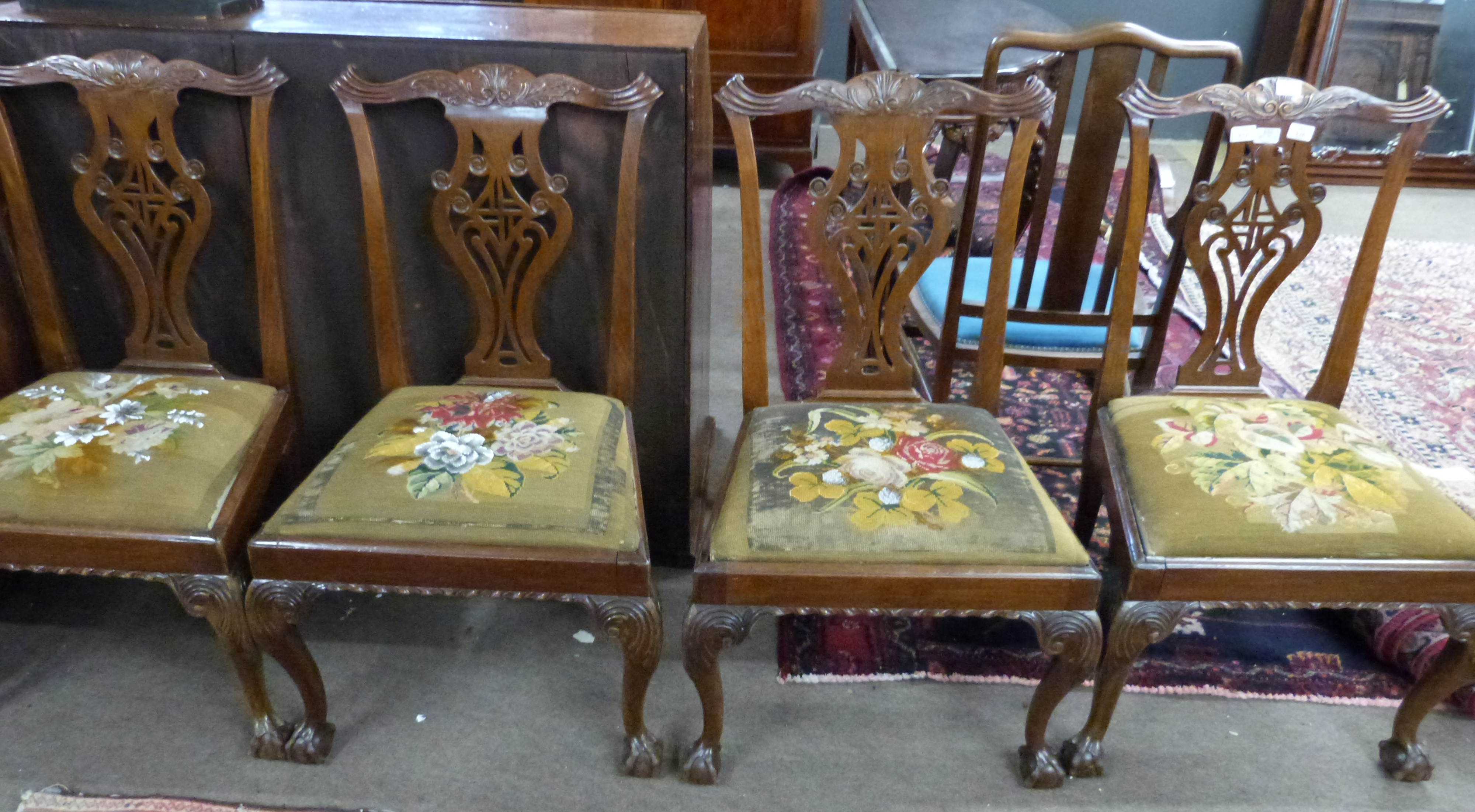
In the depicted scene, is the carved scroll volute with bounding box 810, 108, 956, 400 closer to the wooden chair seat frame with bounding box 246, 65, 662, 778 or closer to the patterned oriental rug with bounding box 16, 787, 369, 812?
the wooden chair seat frame with bounding box 246, 65, 662, 778

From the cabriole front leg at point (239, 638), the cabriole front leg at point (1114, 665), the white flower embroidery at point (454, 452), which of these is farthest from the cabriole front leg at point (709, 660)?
the cabriole front leg at point (239, 638)

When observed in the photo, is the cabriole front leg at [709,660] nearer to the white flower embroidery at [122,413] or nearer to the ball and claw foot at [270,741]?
the ball and claw foot at [270,741]

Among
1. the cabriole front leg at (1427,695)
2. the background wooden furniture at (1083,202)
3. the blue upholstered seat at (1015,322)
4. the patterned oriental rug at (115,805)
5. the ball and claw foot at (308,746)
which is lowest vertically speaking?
the patterned oriental rug at (115,805)

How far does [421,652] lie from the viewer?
1.68 metres

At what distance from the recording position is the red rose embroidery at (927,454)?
1364 mm

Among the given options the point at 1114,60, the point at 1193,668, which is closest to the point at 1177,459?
the point at 1193,668

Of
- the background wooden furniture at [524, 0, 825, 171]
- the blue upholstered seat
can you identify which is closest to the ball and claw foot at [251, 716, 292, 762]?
the blue upholstered seat

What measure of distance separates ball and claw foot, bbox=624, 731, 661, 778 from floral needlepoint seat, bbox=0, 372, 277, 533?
667 millimetres

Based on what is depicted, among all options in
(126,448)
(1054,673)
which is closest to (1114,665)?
(1054,673)

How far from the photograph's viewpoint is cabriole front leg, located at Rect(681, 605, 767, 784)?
1270 millimetres

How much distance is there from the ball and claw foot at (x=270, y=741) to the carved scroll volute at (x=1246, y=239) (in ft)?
5.05

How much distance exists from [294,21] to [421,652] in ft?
3.47

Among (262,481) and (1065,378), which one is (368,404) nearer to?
(262,481)

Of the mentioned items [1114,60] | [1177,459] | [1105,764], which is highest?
[1114,60]
